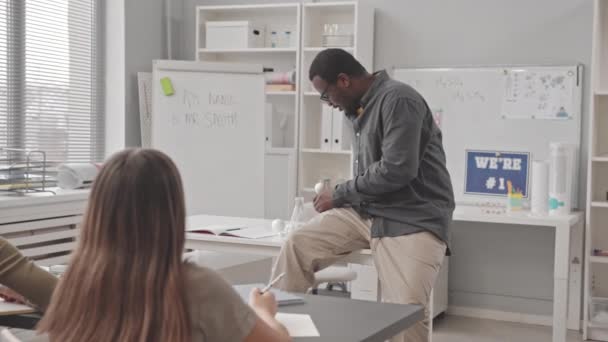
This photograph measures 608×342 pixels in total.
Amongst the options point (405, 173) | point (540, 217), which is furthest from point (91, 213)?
point (540, 217)

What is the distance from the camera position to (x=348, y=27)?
526cm

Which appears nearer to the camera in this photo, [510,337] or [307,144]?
[510,337]

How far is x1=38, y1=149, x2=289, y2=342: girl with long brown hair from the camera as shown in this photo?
1.21 metres

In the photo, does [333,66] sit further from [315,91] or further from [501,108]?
[315,91]

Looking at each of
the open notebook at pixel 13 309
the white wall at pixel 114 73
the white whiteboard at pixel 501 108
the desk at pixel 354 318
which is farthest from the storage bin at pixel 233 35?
the open notebook at pixel 13 309

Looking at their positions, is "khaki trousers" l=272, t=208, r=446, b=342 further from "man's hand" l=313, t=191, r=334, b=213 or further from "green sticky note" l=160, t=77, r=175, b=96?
"green sticky note" l=160, t=77, r=175, b=96

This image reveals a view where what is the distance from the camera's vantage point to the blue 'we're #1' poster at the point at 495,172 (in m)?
4.68

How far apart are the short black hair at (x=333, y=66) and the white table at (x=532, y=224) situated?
724 millimetres

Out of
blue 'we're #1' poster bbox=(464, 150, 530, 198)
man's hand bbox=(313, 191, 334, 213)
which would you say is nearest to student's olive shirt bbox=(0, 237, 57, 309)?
man's hand bbox=(313, 191, 334, 213)

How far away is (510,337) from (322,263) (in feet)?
6.41

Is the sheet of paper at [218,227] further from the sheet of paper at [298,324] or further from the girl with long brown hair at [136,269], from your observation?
the girl with long brown hair at [136,269]

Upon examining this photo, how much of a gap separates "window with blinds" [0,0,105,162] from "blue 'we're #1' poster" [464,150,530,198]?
8.39ft

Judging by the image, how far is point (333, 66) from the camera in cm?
277

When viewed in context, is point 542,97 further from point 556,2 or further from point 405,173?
point 405,173
